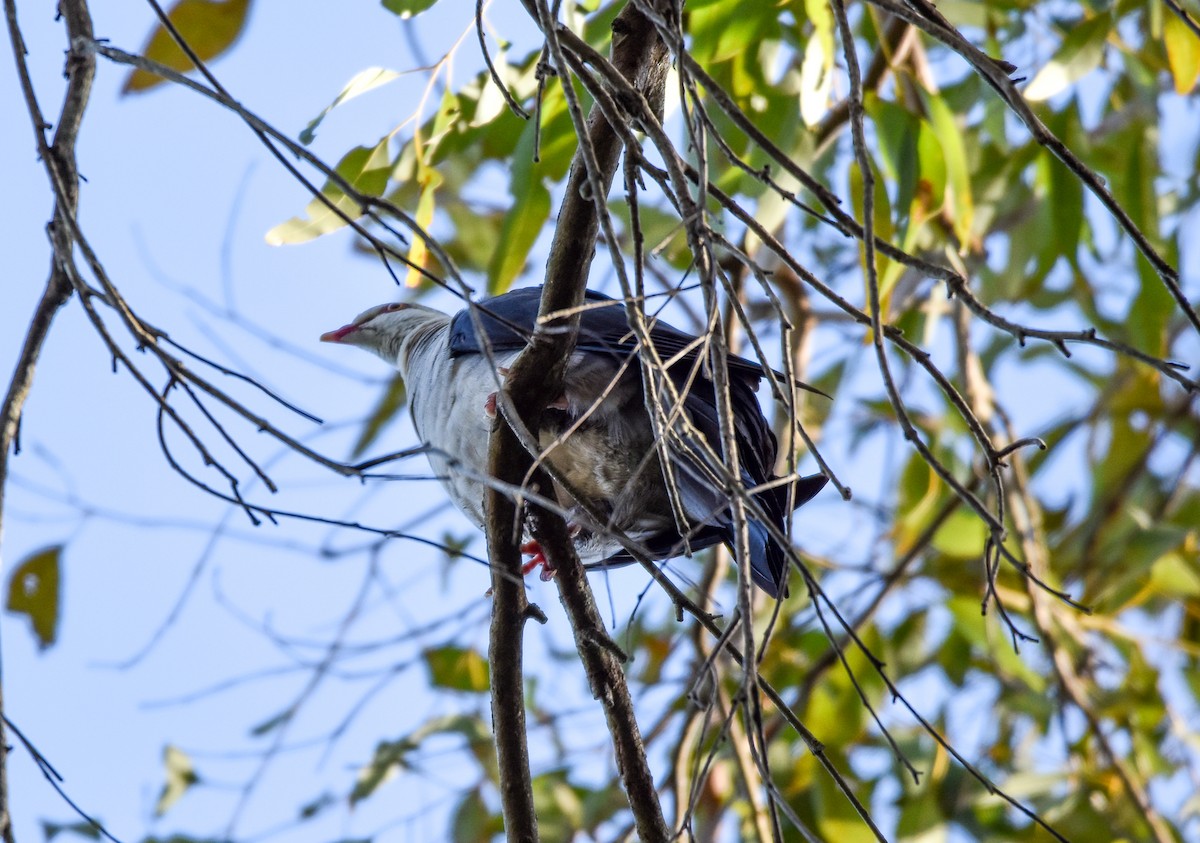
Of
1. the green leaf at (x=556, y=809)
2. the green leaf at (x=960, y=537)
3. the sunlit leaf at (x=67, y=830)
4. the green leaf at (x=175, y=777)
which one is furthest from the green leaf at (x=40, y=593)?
the green leaf at (x=960, y=537)

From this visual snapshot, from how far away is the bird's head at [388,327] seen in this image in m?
3.98

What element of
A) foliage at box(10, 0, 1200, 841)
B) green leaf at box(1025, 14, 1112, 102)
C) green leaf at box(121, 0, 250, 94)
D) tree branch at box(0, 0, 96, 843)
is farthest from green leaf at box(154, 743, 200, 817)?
green leaf at box(1025, 14, 1112, 102)

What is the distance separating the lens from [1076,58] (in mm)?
3125

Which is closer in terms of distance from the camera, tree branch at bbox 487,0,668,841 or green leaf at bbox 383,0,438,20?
tree branch at bbox 487,0,668,841

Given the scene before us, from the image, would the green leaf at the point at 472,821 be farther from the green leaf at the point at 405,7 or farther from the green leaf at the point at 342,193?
the green leaf at the point at 405,7

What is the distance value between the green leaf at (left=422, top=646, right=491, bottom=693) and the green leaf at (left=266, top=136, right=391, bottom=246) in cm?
209

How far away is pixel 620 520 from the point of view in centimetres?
279

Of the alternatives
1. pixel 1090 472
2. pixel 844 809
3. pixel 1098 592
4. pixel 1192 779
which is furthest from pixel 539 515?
pixel 1090 472

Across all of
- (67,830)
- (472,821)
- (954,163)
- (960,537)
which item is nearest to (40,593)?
(67,830)

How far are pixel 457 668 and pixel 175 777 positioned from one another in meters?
0.99

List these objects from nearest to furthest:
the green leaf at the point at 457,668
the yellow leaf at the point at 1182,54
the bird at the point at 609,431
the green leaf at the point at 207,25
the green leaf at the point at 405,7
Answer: the green leaf at the point at 405,7, the bird at the point at 609,431, the green leaf at the point at 207,25, the yellow leaf at the point at 1182,54, the green leaf at the point at 457,668

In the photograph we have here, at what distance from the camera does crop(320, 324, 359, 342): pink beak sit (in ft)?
13.7

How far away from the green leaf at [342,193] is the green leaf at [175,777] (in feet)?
7.43

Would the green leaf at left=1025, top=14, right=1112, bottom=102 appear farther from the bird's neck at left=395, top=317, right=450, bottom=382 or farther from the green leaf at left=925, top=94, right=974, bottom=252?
the bird's neck at left=395, top=317, right=450, bottom=382
